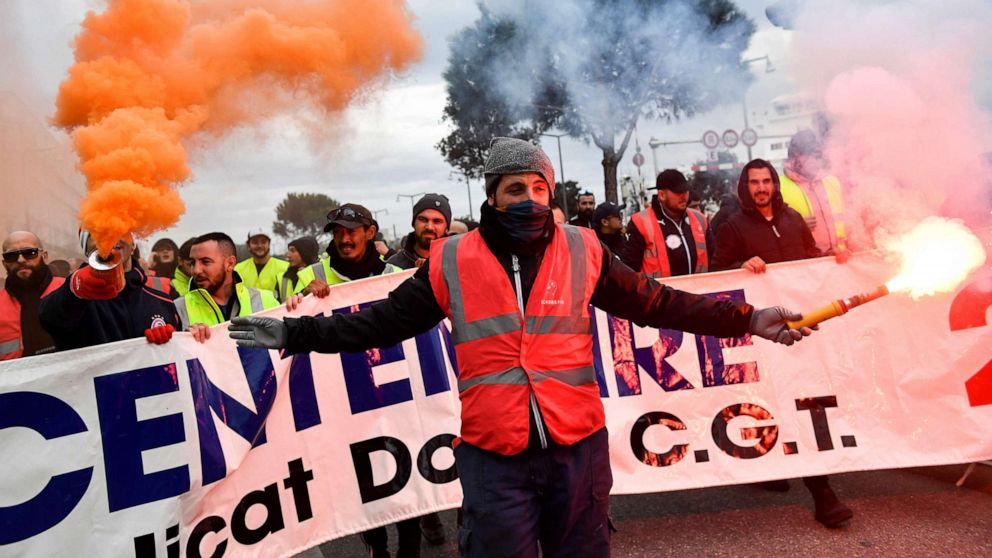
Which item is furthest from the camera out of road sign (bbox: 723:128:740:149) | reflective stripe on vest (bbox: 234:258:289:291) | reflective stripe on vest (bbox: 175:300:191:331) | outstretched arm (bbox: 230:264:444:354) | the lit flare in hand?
reflective stripe on vest (bbox: 234:258:289:291)

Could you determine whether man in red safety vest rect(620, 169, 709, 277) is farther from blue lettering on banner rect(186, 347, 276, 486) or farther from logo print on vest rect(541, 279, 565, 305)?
logo print on vest rect(541, 279, 565, 305)

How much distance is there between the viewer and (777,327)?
2.85m

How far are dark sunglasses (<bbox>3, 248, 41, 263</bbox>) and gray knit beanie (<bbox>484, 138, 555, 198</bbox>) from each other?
4299 mm

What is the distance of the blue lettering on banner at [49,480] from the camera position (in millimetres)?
3584

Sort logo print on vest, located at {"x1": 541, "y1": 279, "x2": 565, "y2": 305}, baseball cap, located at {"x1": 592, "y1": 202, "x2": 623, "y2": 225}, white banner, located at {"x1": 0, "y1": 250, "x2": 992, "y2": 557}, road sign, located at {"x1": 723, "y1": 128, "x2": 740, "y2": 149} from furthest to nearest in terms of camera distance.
Answer: baseball cap, located at {"x1": 592, "y1": 202, "x2": 623, "y2": 225}, road sign, located at {"x1": 723, "y1": 128, "x2": 740, "y2": 149}, white banner, located at {"x1": 0, "y1": 250, "x2": 992, "y2": 557}, logo print on vest, located at {"x1": 541, "y1": 279, "x2": 565, "y2": 305}

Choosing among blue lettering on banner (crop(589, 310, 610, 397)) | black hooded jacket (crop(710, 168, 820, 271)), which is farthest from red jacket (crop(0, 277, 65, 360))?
Result: black hooded jacket (crop(710, 168, 820, 271))

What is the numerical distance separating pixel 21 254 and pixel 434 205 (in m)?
3.03

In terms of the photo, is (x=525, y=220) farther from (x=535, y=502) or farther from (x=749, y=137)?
(x=749, y=137)

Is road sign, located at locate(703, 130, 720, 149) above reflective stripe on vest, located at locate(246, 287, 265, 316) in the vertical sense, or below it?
above

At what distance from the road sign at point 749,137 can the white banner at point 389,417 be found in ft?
4.12

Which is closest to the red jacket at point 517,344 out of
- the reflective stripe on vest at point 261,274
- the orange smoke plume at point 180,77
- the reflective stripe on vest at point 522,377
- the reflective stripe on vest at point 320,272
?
the reflective stripe on vest at point 522,377

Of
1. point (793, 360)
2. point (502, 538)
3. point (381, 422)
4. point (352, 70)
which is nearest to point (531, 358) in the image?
point (502, 538)

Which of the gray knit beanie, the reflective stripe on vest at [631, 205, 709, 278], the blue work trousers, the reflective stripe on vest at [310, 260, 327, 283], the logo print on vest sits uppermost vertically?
the gray knit beanie

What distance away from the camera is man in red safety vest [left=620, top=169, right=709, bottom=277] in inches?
239
